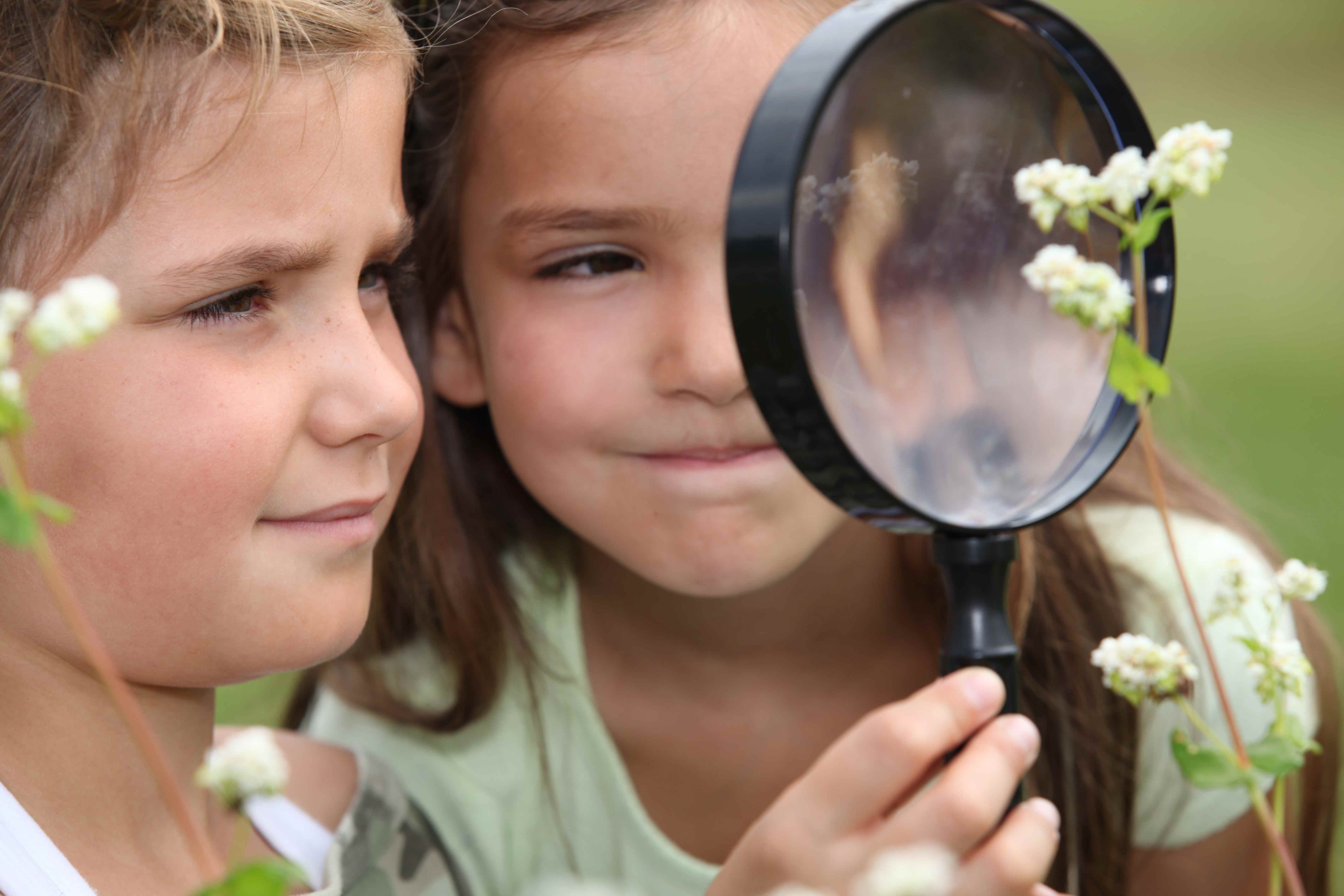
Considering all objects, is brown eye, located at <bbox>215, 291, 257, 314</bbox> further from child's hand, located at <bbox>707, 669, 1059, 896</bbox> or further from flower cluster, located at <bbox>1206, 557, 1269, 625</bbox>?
flower cluster, located at <bbox>1206, 557, 1269, 625</bbox>

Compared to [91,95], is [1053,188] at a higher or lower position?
lower

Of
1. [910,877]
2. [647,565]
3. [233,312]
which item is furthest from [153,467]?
[910,877]

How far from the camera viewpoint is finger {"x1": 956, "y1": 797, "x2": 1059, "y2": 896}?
0.73 m

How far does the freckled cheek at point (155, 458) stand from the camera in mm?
963

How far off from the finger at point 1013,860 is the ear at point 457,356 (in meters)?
0.89

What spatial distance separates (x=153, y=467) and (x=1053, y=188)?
0.65 meters

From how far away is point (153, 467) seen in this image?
0.97 m

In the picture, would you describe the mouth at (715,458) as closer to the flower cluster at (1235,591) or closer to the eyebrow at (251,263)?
the eyebrow at (251,263)

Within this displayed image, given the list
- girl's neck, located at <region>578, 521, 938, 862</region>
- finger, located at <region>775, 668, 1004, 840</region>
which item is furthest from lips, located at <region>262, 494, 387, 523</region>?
girl's neck, located at <region>578, 521, 938, 862</region>

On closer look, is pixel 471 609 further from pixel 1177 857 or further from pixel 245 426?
pixel 1177 857

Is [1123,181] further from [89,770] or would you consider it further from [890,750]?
[89,770]

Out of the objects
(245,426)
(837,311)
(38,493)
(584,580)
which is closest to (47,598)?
(38,493)

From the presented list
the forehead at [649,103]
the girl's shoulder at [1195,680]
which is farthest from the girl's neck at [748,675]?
the forehead at [649,103]

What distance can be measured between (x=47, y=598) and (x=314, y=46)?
1.52 feet
